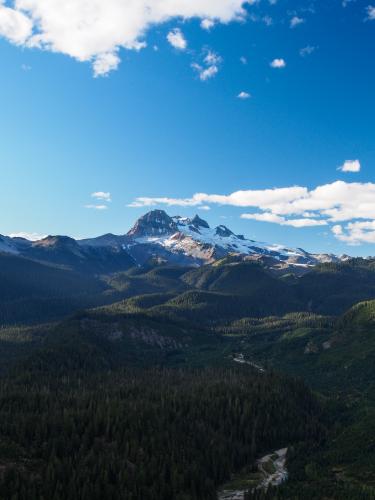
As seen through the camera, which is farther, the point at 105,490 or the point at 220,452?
the point at 220,452

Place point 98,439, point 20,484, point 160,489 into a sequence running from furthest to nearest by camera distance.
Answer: point 98,439 → point 160,489 → point 20,484

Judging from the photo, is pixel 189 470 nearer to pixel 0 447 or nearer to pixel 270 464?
pixel 270 464

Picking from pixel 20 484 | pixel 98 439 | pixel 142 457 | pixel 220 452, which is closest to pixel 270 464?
pixel 220 452

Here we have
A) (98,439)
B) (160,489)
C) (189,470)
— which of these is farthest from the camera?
(98,439)

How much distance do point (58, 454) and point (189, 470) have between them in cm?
4687

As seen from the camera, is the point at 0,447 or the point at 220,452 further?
the point at 220,452

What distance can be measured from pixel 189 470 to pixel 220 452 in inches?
964

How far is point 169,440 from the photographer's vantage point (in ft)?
640

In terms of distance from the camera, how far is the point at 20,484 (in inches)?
5930

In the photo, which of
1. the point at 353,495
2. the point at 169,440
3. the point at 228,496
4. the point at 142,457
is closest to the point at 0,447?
the point at 142,457

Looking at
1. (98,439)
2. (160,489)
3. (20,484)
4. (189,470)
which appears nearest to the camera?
(20,484)

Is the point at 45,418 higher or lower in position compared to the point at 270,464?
higher

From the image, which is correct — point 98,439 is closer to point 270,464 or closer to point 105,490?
point 105,490

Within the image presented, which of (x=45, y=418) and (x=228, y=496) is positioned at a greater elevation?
(x=45, y=418)
